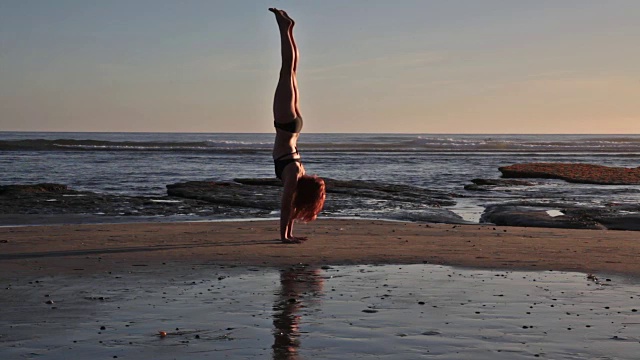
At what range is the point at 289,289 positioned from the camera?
25.5 ft

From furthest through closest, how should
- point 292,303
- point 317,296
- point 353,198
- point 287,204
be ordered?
point 353,198 → point 287,204 → point 317,296 → point 292,303

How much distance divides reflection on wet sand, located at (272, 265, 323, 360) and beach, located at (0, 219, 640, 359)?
0.02 metres

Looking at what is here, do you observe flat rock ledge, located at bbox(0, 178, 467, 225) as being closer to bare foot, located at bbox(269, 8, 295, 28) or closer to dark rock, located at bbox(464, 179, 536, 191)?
dark rock, located at bbox(464, 179, 536, 191)

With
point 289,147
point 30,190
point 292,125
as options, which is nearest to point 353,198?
point 30,190

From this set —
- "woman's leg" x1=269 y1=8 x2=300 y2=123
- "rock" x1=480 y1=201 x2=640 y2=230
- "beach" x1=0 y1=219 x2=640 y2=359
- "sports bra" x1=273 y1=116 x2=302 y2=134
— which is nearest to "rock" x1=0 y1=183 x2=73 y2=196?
"beach" x1=0 y1=219 x2=640 y2=359

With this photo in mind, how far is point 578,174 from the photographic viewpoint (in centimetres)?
3228

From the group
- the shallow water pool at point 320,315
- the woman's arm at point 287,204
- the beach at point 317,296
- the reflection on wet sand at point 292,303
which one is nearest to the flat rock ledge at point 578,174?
the beach at point 317,296

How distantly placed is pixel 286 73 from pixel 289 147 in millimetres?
993

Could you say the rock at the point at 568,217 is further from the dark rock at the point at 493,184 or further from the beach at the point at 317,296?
the dark rock at the point at 493,184

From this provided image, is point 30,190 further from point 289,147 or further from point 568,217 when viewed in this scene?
point 568,217

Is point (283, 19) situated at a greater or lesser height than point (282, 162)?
greater

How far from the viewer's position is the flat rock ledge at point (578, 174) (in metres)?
29.7

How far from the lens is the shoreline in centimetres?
949

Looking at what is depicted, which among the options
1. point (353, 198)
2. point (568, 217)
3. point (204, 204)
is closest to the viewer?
point (568, 217)
